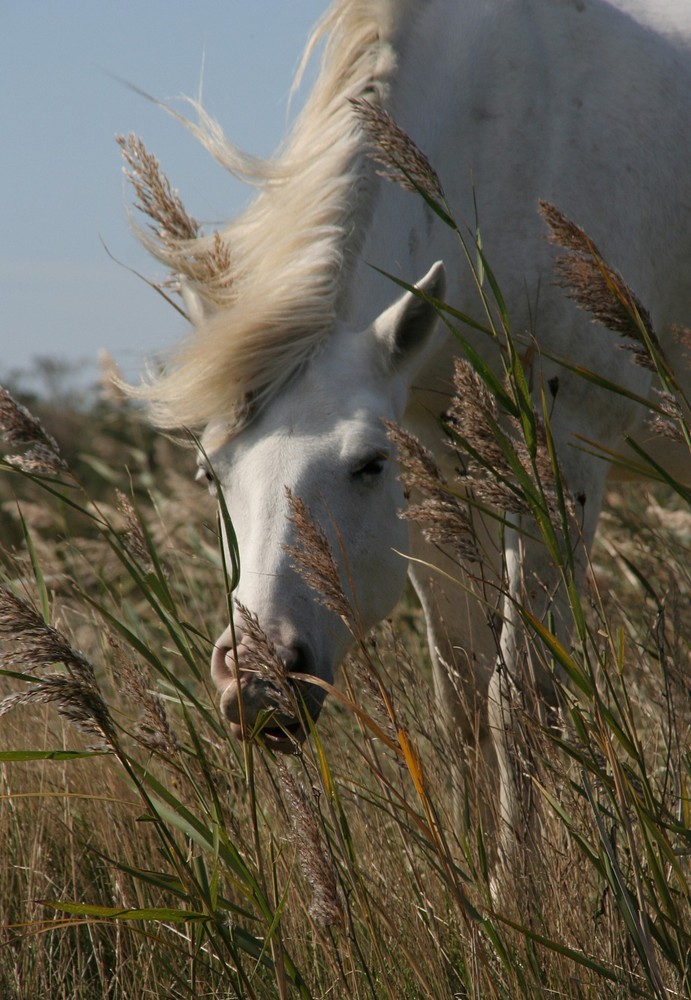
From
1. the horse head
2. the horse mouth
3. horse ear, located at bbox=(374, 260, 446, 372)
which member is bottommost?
the horse mouth

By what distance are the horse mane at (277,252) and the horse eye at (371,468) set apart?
30 cm

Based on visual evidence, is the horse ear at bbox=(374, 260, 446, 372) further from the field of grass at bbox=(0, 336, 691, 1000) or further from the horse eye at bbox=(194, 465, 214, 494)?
the field of grass at bbox=(0, 336, 691, 1000)

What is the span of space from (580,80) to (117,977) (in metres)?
2.69

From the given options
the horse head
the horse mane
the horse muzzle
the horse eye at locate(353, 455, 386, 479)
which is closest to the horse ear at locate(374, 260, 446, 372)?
the horse head

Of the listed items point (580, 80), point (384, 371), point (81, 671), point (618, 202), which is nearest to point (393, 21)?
point (580, 80)

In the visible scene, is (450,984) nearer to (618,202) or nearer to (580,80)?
(618,202)

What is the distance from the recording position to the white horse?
2488 mm

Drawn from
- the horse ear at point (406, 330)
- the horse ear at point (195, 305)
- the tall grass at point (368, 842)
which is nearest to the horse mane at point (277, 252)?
the horse ear at point (195, 305)

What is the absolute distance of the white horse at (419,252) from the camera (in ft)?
8.16

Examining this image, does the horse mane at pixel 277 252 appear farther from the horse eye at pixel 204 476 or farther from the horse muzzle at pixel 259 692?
the horse muzzle at pixel 259 692

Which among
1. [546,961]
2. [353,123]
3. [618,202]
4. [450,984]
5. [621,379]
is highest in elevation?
[618,202]

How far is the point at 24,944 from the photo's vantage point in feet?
6.50

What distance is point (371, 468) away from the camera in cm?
247

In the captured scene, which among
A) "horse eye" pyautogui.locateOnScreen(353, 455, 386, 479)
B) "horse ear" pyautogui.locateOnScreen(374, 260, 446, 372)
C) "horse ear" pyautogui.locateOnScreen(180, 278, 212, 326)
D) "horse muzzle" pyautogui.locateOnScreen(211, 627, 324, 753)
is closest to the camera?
"horse muzzle" pyautogui.locateOnScreen(211, 627, 324, 753)
